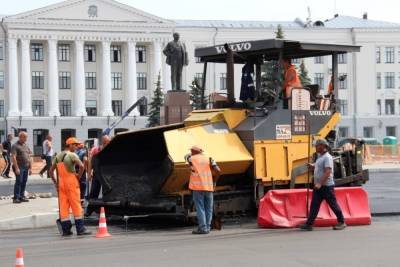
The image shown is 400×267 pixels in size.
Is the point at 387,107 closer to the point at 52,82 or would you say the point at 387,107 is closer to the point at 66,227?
the point at 52,82

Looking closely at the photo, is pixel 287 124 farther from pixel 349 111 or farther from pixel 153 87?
pixel 349 111

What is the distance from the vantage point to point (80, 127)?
278 ft

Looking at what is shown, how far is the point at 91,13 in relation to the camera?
3374 inches

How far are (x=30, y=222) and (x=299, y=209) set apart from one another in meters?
5.27

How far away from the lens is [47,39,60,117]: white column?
84.1m

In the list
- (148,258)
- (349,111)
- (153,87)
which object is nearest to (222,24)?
(153,87)

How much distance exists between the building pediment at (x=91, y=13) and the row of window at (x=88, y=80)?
6408mm

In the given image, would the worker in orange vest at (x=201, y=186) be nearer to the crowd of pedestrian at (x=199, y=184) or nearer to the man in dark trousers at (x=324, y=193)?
the crowd of pedestrian at (x=199, y=184)

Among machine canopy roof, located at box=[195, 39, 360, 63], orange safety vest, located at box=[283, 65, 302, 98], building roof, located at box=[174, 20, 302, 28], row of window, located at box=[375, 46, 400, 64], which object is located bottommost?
orange safety vest, located at box=[283, 65, 302, 98]

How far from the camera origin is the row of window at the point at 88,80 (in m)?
85.5

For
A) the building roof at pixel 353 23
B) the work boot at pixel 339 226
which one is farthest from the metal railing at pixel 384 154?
the building roof at pixel 353 23

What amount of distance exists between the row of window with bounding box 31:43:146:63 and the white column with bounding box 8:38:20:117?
A: 3.12 meters

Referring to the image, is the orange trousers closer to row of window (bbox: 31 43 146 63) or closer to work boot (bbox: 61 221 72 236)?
work boot (bbox: 61 221 72 236)

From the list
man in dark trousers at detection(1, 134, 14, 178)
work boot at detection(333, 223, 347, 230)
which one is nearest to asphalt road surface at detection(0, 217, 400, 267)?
work boot at detection(333, 223, 347, 230)
